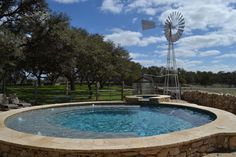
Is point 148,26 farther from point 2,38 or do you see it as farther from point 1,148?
point 1,148

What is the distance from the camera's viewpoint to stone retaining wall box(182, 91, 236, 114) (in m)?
15.8

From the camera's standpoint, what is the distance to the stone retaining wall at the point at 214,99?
15764mm

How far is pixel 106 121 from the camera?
38.8ft

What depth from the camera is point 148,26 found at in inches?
901

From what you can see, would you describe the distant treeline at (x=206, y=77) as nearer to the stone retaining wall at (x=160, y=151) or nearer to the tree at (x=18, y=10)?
the tree at (x=18, y=10)

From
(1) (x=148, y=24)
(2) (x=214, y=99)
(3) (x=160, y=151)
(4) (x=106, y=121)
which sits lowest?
(4) (x=106, y=121)

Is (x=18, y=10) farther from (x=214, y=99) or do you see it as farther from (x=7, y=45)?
(x=214, y=99)

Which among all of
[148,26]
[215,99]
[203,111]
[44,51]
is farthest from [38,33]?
[203,111]

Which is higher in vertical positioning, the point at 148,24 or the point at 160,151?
the point at 148,24

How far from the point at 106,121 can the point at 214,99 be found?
9027 mm

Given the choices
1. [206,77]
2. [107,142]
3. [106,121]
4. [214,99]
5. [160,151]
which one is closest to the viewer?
[160,151]

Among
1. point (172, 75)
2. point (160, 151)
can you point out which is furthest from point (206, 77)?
point (160, 151)

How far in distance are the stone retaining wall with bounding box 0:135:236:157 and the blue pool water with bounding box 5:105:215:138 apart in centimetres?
150

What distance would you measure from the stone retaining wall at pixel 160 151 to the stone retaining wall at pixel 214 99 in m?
8.70
